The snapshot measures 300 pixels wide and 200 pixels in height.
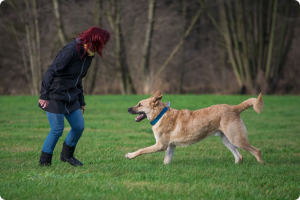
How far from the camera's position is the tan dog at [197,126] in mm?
6246

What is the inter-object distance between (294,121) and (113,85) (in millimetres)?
15820

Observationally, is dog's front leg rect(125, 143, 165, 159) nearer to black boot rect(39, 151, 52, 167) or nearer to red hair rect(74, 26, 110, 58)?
black boot rect(39, 151, 52, 167)

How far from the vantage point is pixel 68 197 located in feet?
14.1

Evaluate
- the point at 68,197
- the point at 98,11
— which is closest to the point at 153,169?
the point at 68,197

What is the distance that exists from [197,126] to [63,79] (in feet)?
7.69

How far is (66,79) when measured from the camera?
18.8 feet

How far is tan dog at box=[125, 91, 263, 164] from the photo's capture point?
20.5 feet

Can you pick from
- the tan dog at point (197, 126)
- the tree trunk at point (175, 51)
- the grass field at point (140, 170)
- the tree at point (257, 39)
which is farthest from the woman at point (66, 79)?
the tree at point (257, 39)

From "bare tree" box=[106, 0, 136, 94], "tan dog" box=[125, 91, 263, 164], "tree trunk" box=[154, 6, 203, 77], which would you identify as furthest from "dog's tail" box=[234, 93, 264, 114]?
"tree trunk" box=[154, 6, 203, 77]

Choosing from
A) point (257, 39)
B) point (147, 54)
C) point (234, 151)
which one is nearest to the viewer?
point (234, 151)

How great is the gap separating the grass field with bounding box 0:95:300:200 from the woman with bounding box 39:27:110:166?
0.68 metres

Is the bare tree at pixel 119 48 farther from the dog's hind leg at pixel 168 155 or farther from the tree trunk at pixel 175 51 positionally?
the dog's hind leg at pixel 168 155

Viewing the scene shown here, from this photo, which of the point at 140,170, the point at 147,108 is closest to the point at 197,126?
the point at 147,108

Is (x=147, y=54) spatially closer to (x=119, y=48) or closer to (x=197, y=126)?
(x=119, y=48)
